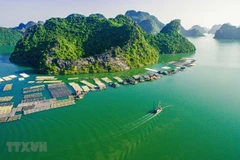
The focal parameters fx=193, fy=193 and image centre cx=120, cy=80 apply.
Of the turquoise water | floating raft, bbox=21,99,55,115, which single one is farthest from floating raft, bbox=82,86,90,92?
floating raft, bbox=21,99,55,115

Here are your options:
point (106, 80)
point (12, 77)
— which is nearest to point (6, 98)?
point (12, 77)

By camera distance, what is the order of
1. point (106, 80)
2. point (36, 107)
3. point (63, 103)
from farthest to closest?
point (106, 80) → point (63, 103) → point (36, 107)

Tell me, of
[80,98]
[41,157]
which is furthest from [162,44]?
[41,157]

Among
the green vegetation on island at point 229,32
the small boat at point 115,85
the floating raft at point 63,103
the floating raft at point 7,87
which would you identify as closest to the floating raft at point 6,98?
the floating raft at point 7,87

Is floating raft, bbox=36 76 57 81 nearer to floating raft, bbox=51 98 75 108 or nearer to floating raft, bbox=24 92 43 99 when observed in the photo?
floating raft, bbox=24 92 43 99

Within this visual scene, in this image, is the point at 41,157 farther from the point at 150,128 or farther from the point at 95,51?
the point at 95,51

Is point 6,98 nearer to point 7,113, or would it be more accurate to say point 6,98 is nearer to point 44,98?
point 7,113
